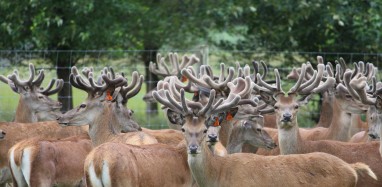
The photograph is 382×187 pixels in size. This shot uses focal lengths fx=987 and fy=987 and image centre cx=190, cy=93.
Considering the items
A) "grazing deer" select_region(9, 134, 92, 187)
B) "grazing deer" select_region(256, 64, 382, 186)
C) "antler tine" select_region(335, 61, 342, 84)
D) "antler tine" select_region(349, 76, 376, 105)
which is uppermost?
"antler tine" select_region(335, 61, 342, 84)

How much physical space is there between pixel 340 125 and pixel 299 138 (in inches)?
77.3

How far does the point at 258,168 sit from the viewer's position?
29.2ft

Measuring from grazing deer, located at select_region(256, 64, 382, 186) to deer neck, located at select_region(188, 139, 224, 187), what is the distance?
1.49 metres

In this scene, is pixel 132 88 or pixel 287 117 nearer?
pixel 287 117

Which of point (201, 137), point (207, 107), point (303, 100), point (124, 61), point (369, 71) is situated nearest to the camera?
point (201, 137)

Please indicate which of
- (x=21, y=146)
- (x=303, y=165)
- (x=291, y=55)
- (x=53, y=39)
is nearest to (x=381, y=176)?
(x=303, y=165)

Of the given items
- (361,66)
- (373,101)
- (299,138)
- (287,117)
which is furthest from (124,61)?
(373,101)

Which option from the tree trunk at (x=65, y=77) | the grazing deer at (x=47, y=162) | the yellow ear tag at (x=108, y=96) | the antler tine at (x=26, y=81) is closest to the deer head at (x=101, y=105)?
the yellow ear tag at (x=108, y=96)

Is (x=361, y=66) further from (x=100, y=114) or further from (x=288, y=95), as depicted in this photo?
(x=100, y=114)

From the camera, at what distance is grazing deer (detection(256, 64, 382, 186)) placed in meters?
10.1

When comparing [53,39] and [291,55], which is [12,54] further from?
[291,55]

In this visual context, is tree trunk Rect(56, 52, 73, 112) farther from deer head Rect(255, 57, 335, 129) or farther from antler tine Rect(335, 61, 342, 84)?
deer head Rect(255, 57, 335, 129)

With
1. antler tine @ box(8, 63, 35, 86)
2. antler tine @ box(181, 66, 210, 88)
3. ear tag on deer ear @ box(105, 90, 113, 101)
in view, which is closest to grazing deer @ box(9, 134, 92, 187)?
ear tag on deer ear @ box(105, 90, 113, 101)

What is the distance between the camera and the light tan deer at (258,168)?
8750 millimetres
